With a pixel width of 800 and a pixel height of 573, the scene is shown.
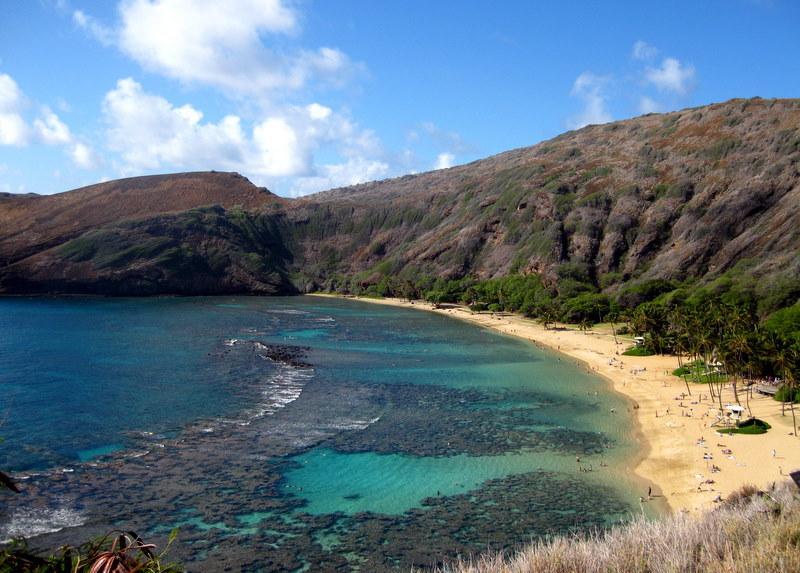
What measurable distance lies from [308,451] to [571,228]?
114 meters

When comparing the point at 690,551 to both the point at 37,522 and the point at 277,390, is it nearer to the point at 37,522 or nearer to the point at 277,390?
the point at 37,522

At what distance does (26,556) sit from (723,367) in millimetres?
59172

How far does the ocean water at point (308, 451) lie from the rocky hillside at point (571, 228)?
5403cm

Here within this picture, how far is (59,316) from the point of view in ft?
363

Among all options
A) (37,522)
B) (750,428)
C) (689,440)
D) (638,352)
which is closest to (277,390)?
(37,522)

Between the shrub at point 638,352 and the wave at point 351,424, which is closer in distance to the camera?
the wave at point 351,424

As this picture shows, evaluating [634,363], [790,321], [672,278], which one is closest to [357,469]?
[634,363]

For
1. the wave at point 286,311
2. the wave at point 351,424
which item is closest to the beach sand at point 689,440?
the wave at point 351,424

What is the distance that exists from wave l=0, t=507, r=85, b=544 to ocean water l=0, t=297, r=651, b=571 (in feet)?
0.41

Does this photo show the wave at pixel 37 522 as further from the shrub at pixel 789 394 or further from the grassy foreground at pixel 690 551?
the shrub at pixel 789 394

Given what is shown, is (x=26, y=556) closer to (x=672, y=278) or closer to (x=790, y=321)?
(x=790, y=321)

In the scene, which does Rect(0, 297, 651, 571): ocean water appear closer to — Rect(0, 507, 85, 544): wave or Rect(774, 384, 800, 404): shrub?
Rect(0, 507, 85, 544): wave

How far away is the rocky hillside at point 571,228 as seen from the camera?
112m

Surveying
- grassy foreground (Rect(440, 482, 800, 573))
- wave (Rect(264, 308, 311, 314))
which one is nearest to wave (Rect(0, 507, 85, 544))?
grassy foreground (Rect(440, 482, 800, 573))
